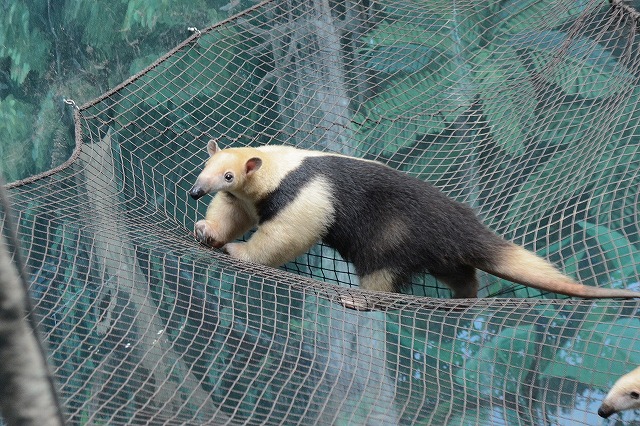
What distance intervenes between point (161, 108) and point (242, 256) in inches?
45.0

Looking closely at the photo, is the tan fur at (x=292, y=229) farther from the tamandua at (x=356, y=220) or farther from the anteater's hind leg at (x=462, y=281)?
the anteater's hind leg at (x=462, y=281)

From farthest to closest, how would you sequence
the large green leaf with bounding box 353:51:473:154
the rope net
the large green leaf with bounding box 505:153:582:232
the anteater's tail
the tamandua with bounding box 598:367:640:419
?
1. the large green leaf with bounding box 353:51:473:154
2. the large green leaf with bounding box 505:153:582:232
3. the rope net
4. the anteater's tail
5. the tamandua with bounding box 598:367:640:419

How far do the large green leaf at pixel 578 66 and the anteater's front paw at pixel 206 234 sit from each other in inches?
70.9

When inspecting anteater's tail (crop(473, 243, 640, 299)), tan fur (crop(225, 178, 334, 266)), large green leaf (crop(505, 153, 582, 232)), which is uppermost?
tan fur (crop(225, 178, 334, 266))

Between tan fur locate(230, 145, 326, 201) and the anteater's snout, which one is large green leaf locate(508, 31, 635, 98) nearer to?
tan fur locate(230, 145, 326, 201)

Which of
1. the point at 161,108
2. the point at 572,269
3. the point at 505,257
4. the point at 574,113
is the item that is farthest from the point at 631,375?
the point at 161,108

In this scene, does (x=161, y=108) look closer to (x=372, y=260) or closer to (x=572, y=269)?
(x=372, y=260)

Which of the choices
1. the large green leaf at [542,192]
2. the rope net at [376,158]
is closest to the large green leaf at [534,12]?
the rope net at [376,158]

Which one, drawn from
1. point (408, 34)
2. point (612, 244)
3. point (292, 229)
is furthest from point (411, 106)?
point (292, 229)

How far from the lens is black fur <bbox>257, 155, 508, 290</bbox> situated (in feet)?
11.1

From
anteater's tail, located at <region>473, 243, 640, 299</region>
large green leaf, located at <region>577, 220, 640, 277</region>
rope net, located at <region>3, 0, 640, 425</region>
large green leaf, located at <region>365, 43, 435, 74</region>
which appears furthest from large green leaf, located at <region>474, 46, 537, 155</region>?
anteater's tail, located at <region>473, 243, 640, 299</region>

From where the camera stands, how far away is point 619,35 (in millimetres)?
3842

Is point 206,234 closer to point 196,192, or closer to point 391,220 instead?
point 196,192

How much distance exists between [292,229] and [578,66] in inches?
67.0
